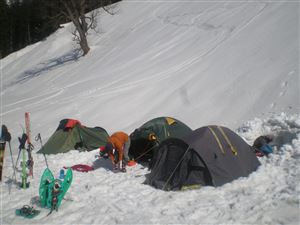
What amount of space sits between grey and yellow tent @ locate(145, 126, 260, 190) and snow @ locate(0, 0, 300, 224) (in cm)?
29

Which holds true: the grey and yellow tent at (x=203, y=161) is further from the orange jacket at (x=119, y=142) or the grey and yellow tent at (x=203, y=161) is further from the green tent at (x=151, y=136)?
the green tent at (x=151, y=136)

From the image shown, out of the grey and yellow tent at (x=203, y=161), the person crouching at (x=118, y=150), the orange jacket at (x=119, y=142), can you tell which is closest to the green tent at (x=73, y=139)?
the person crouching at (x=118, y=150)

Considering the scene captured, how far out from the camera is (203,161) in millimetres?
8664

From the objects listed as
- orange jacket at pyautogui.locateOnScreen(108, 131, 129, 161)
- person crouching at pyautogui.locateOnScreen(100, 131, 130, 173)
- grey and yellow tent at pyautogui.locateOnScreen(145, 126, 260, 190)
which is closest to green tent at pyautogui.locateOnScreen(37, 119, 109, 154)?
person crouching at pyautogui.locateOnScreen(100, 131, 130, 173)

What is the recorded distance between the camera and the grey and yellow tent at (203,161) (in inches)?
340

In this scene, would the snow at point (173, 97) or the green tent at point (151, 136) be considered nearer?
the snow at point (173, 97)

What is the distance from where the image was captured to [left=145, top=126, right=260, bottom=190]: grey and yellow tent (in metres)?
8.62

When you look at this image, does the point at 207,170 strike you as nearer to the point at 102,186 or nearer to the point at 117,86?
the point at 102,186

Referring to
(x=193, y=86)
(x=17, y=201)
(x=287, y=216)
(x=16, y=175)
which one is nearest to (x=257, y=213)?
(x=287, y=216)

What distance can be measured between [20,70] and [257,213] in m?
33.6

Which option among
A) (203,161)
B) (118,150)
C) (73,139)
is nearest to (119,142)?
(118,150)

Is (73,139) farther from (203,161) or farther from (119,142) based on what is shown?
(203,161)

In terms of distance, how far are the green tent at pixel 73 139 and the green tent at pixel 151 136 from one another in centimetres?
178

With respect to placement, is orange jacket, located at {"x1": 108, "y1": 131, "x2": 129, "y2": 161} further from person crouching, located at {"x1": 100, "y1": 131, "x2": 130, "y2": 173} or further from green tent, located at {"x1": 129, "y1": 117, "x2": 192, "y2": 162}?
green tent, located at {"x1": 129, "y1": 117, "x2": 192, "y2": 162}
